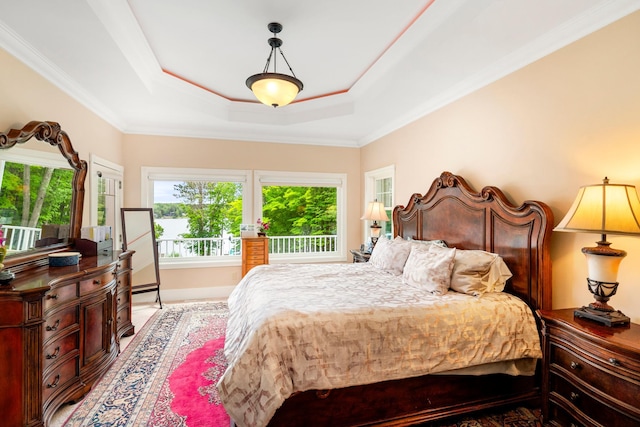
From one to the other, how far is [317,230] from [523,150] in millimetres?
5123

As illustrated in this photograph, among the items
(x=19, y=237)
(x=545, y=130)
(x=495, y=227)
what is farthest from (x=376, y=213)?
(x=19, y=237)

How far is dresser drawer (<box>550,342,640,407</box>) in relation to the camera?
59.8 inches

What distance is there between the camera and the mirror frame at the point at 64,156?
2.28 metres

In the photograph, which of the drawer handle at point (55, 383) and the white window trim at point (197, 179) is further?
the white window trim at point (197, 179)

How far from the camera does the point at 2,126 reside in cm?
229

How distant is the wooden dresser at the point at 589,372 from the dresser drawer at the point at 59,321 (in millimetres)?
3138

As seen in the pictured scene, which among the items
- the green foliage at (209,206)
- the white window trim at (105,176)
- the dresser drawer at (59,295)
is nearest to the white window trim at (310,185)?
the green foliage at (209,206)

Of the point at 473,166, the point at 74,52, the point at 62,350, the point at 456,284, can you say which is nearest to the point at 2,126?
the point at 74,52

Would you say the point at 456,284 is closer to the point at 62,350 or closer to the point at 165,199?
the point at 62,350

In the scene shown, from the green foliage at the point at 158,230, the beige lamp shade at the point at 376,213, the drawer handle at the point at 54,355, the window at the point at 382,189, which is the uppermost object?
the window at the point at 382,189

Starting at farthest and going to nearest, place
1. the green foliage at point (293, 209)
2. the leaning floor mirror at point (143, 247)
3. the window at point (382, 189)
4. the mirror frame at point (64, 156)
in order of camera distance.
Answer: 1. the green foliage at point (293, 209)
2. the window at point (382, 189)
3. the leaning floor mirror at point (143, 247)
4. the mirror frame at point (64, 156)

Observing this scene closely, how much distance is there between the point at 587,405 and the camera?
171 centimetres

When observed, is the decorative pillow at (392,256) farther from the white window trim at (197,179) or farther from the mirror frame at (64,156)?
the mirror frame at (64,156)

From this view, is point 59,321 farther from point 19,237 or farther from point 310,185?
point 310,185
